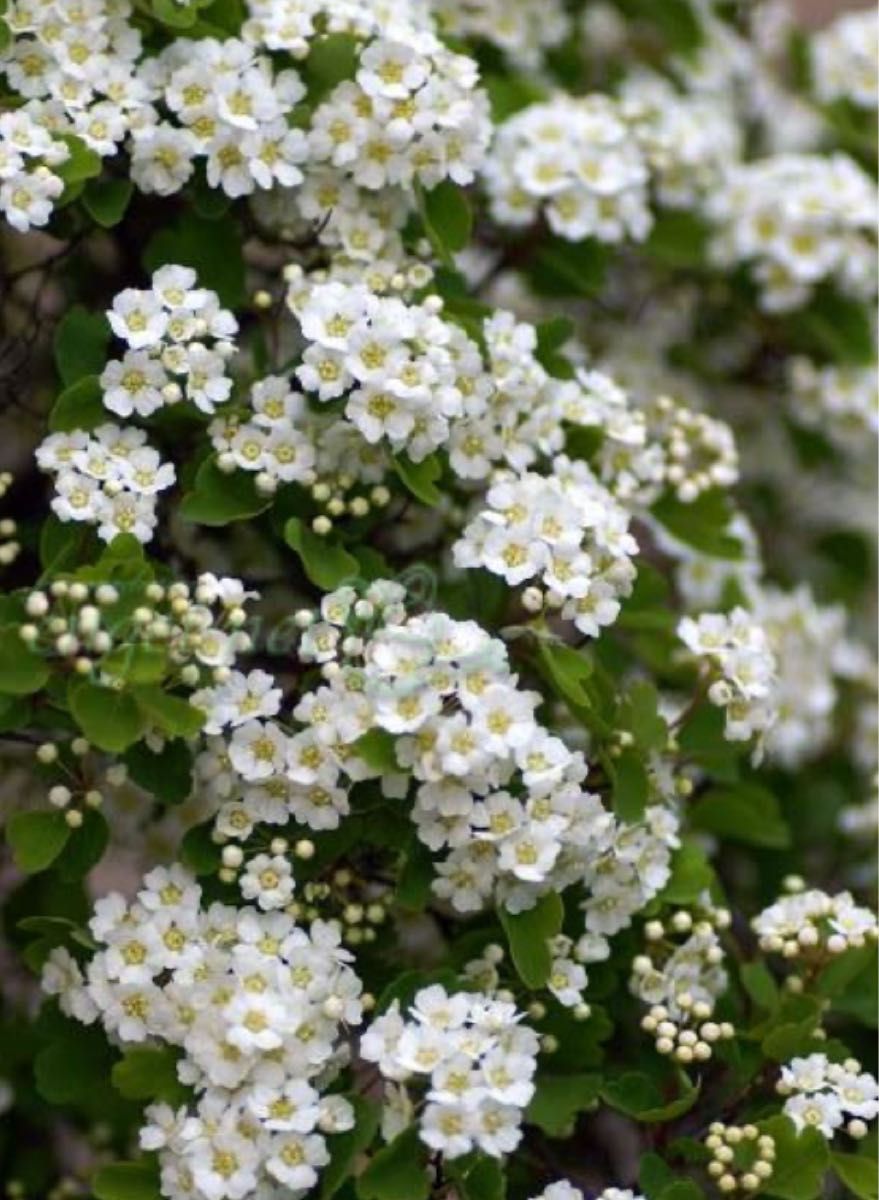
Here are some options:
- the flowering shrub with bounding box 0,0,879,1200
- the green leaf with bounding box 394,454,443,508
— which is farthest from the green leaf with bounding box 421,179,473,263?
the green leaf with bounding box 394,454,443,508

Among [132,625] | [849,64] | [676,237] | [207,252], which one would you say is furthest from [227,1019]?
[849,64]

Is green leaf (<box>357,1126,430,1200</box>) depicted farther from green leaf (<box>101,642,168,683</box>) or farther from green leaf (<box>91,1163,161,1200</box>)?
green leaf (<box>101,642,168,683</box>)

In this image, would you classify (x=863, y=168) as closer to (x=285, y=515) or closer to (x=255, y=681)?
(x=285, y=515)

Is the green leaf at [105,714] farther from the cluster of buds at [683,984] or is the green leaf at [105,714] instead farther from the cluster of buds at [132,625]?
the cluster of buds at [683,984]

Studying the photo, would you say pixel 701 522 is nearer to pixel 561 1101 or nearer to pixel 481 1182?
pixel 561 1101

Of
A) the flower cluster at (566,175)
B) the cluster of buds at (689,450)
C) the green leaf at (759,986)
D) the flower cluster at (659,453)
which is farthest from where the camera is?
→ the flower cluster at (566,175)

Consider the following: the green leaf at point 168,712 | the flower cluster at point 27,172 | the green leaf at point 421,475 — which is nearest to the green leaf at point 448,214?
the green leaf at point 421,475
